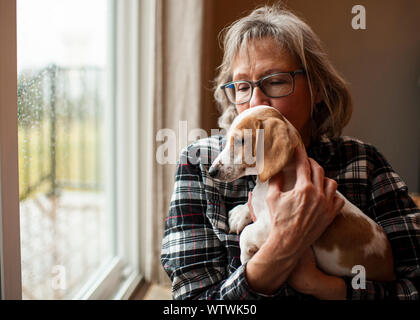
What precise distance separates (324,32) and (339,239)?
2.34 ft

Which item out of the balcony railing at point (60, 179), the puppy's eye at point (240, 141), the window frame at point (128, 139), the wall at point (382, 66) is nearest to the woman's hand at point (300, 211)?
the puppy's eye at point (240, 141)

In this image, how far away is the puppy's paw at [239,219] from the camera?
0.84 meters

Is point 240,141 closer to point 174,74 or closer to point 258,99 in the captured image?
point 258,99

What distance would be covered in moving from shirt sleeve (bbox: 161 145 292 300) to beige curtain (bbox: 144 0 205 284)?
24.6 inches

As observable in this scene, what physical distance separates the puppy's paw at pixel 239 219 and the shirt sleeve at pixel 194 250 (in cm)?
6

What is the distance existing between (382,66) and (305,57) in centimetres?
35

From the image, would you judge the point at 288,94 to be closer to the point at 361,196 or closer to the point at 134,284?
the point at 361,196

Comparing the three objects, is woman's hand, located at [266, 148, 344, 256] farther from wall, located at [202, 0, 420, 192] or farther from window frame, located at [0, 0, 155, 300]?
window frame, located at [0, 0, 155, 300]

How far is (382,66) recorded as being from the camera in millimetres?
1097

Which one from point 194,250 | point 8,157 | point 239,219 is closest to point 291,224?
point 239,219

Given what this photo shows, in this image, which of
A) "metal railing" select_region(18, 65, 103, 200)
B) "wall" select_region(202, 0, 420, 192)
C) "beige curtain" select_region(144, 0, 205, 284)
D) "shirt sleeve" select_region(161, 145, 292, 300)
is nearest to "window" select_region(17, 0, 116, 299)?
"metal railing" select_region(18, 65, 103, 200)
